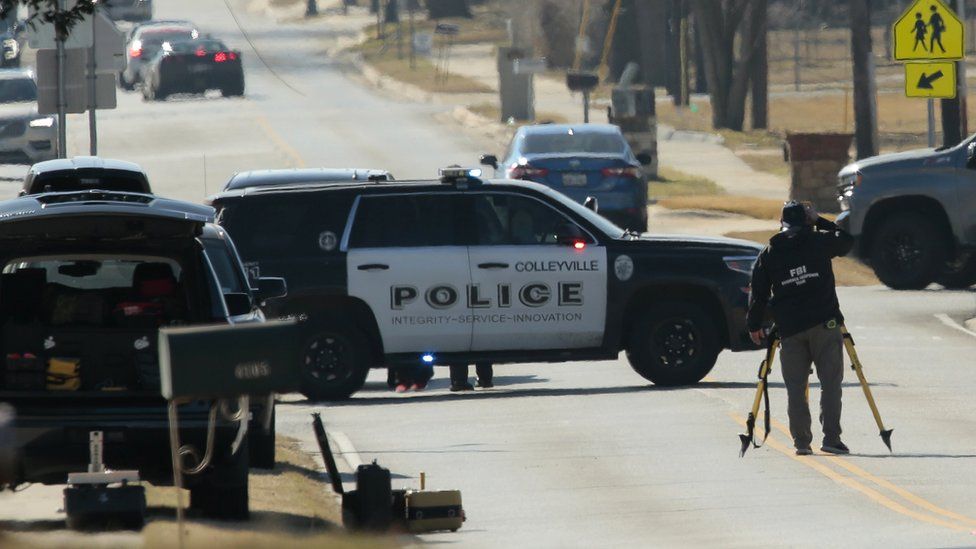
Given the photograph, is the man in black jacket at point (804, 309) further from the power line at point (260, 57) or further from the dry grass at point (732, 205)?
the power line at point (260, 57)

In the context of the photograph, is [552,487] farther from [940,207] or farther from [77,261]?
[940,207]

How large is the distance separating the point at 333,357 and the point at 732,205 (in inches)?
677

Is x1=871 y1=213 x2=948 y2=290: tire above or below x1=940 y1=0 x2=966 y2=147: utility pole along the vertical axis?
below

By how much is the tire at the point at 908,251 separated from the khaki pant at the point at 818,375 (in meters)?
10.6

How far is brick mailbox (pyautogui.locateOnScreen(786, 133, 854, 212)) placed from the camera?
106 ft

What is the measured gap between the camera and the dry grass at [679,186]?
36.4 metres

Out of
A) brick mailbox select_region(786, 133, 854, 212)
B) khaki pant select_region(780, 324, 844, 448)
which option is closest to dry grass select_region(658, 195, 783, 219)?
brick mailbox select_region(786, 133, 854, 212)

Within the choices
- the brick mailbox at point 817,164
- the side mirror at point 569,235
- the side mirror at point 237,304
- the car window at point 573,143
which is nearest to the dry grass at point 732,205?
the brick mailbox at point 817,164

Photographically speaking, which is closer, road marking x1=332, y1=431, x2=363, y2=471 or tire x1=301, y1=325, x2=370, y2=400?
road marking x1=332, y1=431, x2=363, y2=471

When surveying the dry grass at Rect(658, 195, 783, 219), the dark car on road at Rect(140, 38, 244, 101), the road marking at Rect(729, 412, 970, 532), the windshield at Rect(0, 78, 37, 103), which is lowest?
the road marking at Rect(729, 412, 970, 532)

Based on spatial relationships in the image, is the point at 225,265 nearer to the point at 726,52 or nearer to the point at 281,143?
the point at 281,143

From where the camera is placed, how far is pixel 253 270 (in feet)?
55.8

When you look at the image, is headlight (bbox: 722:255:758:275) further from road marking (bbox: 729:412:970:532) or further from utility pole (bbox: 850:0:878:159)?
utility pole (bbox: 850:0:878:159)

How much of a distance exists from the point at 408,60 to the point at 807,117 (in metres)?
18.3
